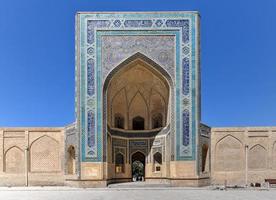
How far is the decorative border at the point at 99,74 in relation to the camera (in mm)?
15227

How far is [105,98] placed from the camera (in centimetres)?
1558

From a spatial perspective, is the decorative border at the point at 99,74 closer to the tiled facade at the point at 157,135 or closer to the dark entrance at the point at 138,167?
the tiled facade at the point at 157,135

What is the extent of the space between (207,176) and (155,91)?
5.17 m

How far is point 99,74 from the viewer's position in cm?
1555

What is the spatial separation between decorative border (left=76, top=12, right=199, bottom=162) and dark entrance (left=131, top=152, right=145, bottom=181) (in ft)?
13.9

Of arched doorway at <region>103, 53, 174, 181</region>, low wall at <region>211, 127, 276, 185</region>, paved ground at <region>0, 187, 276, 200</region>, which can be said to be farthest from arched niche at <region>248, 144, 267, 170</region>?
paved ground at <region>0, 187, 276, 200</region>

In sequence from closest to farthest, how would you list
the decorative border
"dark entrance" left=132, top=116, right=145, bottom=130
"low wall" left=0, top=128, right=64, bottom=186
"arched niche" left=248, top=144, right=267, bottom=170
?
the decorative border
"low wall" left=0, top=128, right=64, bottom=186
"arched niche" left=248, top=144, right=267, bottom=170
"dark entrance" left=132, top=116, right=145, bottom=130

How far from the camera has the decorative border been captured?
50.0 ft

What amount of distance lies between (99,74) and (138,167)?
39.8 ft

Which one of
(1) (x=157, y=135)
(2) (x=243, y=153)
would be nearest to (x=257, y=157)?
(2) (x=243, y=153)

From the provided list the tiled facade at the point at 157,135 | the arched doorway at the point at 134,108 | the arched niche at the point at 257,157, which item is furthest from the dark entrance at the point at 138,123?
the arched niche at the point at 257,157

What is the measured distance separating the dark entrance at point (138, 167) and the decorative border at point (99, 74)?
423cm

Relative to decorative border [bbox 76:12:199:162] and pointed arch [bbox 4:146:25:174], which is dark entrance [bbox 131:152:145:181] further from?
pointed arch [bbox 4:146:25:174]

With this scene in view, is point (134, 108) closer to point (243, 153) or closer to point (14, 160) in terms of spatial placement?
point (243, 153)
